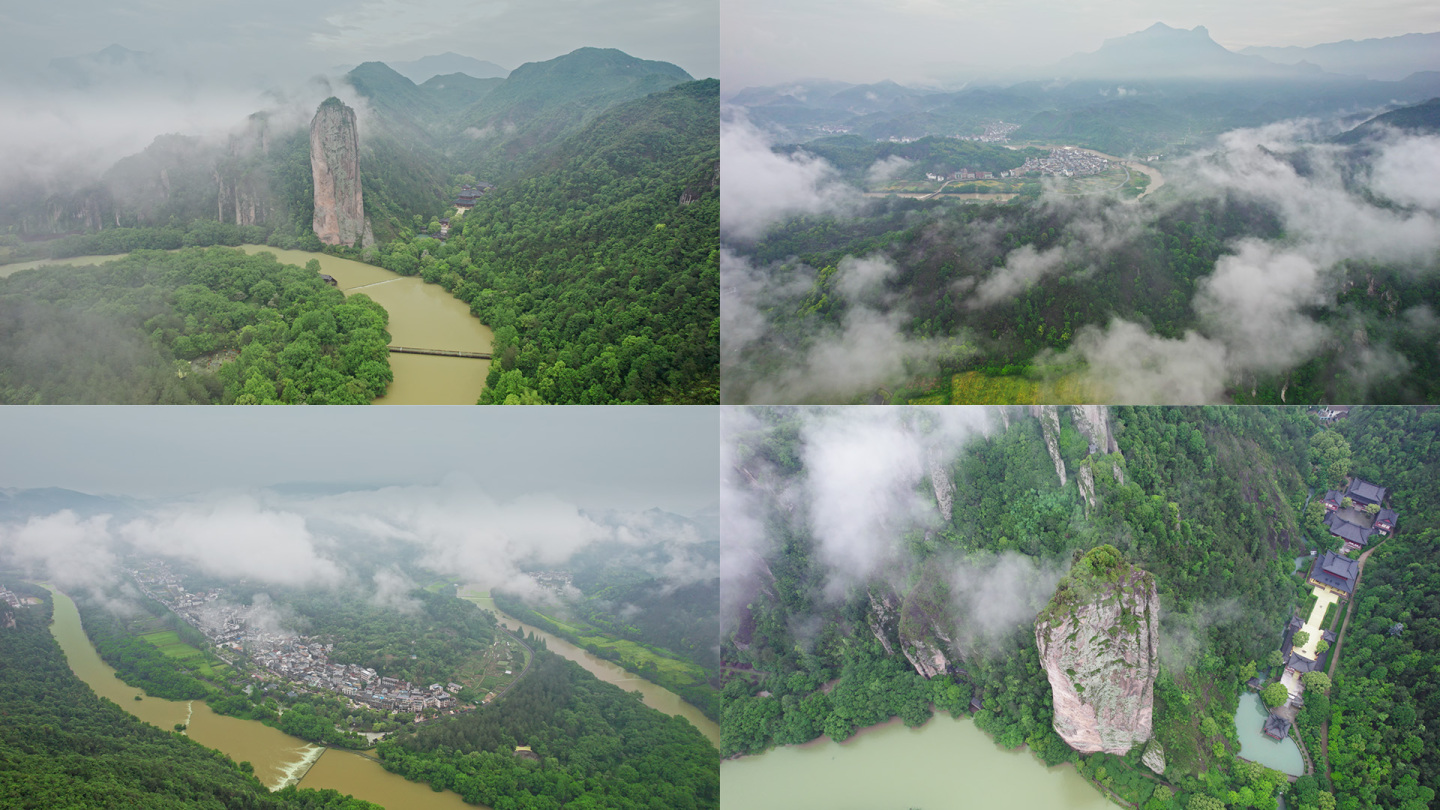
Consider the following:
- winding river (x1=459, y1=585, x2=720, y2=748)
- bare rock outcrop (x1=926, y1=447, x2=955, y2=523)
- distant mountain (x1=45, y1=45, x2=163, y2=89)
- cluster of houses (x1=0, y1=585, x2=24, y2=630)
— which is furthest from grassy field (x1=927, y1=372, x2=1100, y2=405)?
cluster of houses (x1=0, y1=585, x2=24, y2=630)

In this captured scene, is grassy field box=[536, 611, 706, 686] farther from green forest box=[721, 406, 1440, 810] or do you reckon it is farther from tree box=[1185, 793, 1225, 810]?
tree box=[1185, 793, 1225, 810]

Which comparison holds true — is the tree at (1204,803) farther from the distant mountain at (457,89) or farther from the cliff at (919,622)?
the distant mountain at (457,89)

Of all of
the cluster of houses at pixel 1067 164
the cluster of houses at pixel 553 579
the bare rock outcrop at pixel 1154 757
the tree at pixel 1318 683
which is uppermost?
the cluster of houses at pixel 1067 164

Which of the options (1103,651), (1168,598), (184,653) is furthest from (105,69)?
(1168,598)

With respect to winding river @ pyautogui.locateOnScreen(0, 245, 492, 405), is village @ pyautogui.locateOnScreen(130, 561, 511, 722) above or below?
below

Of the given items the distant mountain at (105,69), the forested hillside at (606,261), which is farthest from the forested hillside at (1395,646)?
the distant mountain at (105,69)

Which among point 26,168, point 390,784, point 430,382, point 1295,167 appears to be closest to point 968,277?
point 1295,167

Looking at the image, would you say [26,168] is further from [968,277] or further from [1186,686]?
[1186,686]
